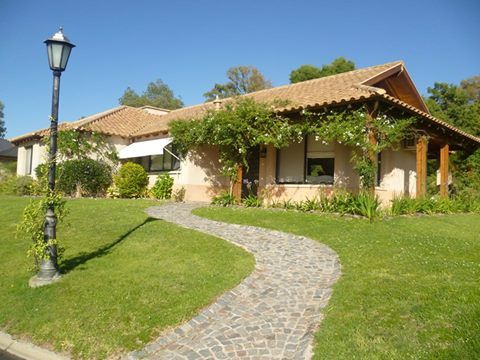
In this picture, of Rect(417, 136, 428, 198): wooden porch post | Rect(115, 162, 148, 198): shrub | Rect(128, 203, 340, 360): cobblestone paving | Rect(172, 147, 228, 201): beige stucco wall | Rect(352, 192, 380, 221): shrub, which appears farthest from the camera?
Rect(115, 162, 148, 198): shrub

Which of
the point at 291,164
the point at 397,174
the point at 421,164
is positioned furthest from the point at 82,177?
the point at 421,164

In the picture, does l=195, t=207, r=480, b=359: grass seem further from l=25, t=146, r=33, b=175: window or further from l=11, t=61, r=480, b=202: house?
l=25, t=146, r=33, b=175: window

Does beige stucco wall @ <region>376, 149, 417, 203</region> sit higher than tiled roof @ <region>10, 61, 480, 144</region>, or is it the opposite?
tiled roof @ <region>10, 61, 480, 144</region>

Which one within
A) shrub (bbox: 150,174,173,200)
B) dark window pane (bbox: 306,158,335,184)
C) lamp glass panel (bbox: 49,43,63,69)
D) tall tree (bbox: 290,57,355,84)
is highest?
tall tree (bbox: 290,57,355,84)

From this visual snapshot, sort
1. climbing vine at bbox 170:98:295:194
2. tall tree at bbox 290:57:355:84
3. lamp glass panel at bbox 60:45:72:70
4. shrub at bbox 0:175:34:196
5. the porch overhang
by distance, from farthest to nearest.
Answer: tall tree at bbox 290:57:355:84 < shrub at bbox 0:175:34:196 < the porch overhang < climbing vine at bbox 170:98:295:194 < lamp glass panel at bbox 60:45:72:70

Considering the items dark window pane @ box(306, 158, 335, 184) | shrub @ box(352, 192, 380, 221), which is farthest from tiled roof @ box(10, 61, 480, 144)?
shrub @ box(352, 192, 380, 221)

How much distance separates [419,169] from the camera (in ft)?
58.8

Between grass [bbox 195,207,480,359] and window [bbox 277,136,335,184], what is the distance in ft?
15.1

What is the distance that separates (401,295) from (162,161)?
1870 centimetres

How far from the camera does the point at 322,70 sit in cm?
3953

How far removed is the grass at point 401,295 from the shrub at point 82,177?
14.6 m

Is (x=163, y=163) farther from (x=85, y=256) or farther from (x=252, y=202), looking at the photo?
(x=85, y=256)

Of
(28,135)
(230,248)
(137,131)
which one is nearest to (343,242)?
(230,248)

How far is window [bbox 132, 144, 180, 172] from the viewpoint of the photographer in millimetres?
21906
